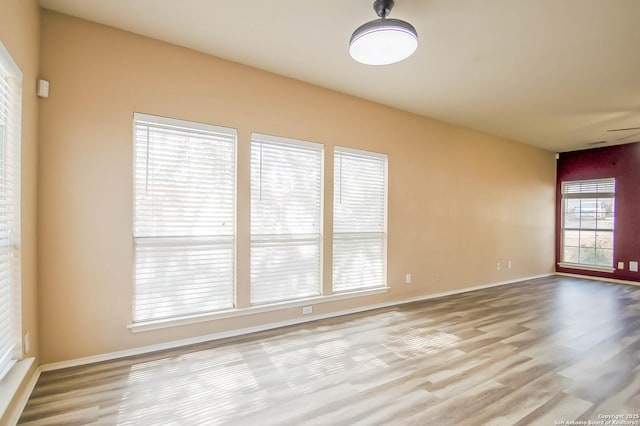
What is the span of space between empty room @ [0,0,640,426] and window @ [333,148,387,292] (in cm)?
3

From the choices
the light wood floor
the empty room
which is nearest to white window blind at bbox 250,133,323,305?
the empty room

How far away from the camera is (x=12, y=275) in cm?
202

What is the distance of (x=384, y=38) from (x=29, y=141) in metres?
2.69

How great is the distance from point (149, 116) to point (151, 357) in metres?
2.16

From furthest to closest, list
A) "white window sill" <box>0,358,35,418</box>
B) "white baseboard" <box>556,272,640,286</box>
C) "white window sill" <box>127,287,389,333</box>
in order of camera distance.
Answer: "white baseboard" <box>556,272,640,286</box> < "white window sill" <box>127,287,389,333</box> < "white window sill" <box>0,358,35,418</box>

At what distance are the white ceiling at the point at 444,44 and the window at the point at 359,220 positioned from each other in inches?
36.1

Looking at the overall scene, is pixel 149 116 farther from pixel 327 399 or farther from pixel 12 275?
pixel 327 399

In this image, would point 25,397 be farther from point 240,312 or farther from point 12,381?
point 240,312

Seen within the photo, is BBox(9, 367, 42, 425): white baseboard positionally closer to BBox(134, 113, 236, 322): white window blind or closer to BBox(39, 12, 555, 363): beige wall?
BBox(39, 12, 555, 363): beige wall

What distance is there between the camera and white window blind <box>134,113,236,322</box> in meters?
2.80

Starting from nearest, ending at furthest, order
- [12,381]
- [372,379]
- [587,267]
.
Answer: [12,381] → [372,379] → [587,267]

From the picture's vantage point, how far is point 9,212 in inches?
78.4

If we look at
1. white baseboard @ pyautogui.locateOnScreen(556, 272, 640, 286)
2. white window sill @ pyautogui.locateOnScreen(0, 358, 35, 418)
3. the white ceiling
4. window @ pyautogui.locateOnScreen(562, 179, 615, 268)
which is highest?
the white ceiling

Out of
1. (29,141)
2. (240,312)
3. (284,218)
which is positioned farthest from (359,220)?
(29,141)
